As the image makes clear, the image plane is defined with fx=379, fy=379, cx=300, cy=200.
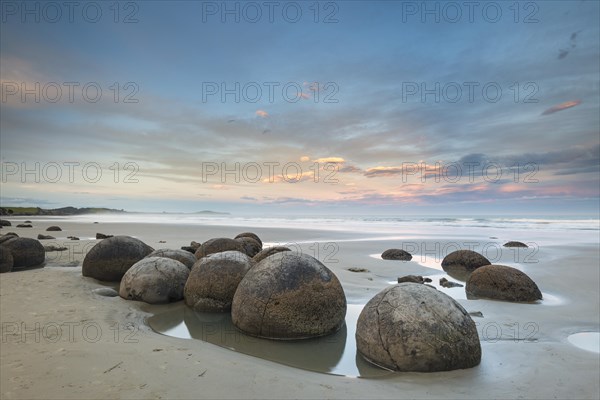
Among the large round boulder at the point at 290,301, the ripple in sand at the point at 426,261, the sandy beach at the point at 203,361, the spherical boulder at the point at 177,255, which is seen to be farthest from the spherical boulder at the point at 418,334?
the ripple in sand at the point at 426,261

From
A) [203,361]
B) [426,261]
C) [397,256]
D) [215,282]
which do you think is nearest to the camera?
[203,361]

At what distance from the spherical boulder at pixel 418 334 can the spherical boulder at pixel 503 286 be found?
4116 mm

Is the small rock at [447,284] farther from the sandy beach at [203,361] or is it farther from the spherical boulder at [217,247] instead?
the spherical boulder at [217,247]

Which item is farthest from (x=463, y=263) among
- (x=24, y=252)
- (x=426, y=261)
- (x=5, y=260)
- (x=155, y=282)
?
(x=24, y=252)

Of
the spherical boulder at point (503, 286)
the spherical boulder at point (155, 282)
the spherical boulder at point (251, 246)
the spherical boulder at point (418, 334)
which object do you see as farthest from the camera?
the spherical boulder at point (251, 246)

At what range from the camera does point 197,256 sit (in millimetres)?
10164

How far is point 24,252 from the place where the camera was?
35.4 feet

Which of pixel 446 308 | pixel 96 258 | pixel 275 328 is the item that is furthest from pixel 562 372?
pixel 96 258

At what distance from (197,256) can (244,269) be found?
11.8 feet

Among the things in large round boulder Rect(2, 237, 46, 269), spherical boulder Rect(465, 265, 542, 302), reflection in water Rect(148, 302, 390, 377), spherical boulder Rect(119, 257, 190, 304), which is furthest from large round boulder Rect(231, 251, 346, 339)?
large round boulder Rect(2, 237, 46, 269)

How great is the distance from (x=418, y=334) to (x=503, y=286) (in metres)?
4.83

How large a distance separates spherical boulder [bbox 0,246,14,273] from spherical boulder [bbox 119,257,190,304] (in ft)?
14.6

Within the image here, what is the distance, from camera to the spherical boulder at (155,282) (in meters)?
7.37

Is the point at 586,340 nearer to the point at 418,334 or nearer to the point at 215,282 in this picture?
the point at 418,334
